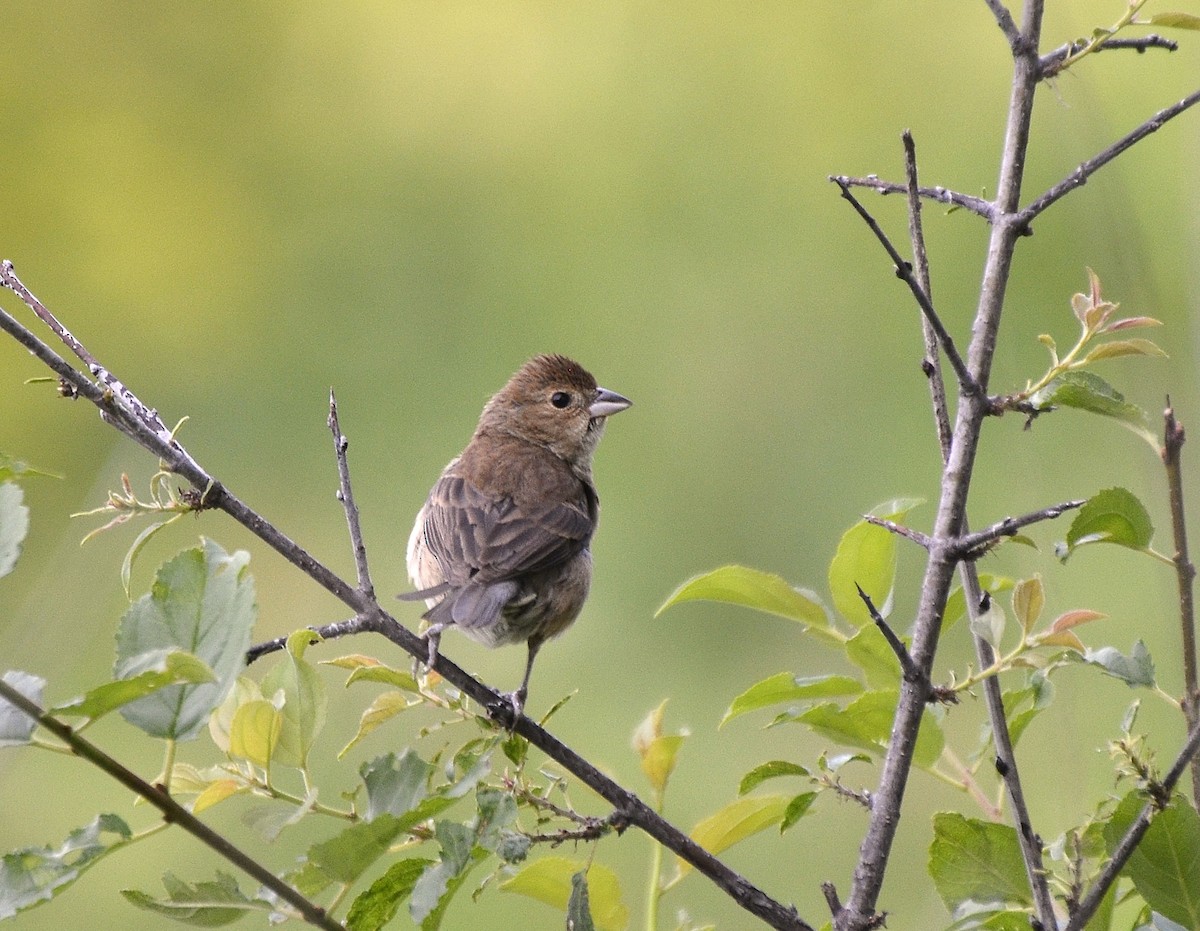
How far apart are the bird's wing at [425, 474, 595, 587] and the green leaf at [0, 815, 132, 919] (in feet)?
6.91

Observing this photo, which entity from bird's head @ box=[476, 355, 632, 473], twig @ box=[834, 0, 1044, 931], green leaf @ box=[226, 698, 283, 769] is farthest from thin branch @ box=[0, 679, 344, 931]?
bird's head @ box=[476, 355, 632, 473]

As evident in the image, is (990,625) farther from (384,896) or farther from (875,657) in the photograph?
(384,896)

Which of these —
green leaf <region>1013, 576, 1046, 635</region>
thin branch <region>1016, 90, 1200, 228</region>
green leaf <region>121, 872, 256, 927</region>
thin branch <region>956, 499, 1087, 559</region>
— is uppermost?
thin branch <region>1016, 90, 1200, 228</region>

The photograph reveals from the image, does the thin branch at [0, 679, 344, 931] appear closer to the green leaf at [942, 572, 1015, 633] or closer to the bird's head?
the green leaf at [942, 572, 1015, 633]

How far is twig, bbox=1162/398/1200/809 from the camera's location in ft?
5.35

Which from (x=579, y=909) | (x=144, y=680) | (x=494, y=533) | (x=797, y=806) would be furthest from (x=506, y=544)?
(x=144, y=680)

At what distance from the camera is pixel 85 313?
6.86m

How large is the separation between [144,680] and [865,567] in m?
1.10

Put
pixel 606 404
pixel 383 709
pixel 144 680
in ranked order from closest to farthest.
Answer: pixel 144 680 → pixel 383 709 → pixel 606 404

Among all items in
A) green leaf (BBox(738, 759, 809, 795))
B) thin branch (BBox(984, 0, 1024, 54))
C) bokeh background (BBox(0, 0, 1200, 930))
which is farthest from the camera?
bokeh background (BBox(0, 0, 1200, 930))

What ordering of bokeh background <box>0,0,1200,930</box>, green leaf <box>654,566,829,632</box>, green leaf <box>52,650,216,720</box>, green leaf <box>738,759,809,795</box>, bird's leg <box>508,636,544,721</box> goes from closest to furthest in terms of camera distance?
green leaf <box>52,650,216,720</box> < green leaf <box>738,759,809,795</box> < green leaf <box>654,566,829,632</box> < bird's leg <box>508,636,544,721</box> < bokeh background <box>0,0,1200,930</box>

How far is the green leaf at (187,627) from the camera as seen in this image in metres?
1.35

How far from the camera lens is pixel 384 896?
1.48m

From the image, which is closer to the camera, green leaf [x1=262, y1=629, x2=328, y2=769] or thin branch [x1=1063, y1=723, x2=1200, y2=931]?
thin branch [x1=1063, y1=723, x2=1200, y2=931]
